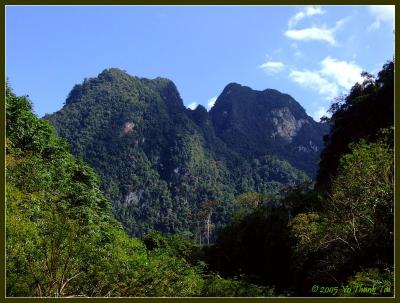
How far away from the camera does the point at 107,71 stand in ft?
489

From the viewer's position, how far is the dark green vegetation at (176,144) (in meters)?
114

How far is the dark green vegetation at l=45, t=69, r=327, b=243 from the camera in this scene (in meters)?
114

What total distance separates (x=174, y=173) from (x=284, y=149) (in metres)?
48.0

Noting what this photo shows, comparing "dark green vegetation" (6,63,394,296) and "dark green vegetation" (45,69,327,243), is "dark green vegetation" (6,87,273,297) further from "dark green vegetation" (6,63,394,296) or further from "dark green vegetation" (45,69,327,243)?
"dark green vegetation" (45,69,327,243)

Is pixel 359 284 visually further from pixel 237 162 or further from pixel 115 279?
pixel 237 162

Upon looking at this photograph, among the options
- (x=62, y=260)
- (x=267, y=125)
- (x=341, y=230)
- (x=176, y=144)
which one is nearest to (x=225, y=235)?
(x=341, y=230)

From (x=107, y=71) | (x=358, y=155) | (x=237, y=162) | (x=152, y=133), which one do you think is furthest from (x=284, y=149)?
(x=358, y=155)

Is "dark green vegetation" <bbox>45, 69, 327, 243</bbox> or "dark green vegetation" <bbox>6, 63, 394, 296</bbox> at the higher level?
"dark green vegetation" <bbox>45, 69, 327, 243</bbox>

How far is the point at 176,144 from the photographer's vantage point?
421ft

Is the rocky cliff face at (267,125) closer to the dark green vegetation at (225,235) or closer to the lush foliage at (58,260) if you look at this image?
the dark green vegetation at (225,235)

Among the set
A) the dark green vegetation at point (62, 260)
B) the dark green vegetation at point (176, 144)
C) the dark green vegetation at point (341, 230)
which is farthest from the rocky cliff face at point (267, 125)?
the dark green vegetation at point (62, 260)

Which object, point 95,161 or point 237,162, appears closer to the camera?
point 95,161

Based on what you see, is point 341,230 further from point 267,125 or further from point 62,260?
point 267,125

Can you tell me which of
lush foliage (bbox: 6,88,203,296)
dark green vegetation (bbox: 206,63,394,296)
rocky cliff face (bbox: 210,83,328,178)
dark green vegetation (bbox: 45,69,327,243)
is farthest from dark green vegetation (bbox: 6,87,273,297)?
rocky cliff face (bbox: 210,83,328,178)
